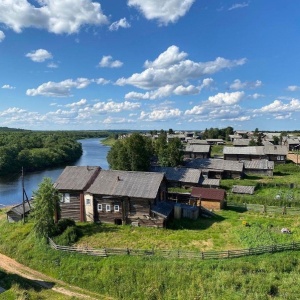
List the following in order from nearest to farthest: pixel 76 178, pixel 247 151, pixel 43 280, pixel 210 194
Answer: pixel 43 280
pixel 76 178
pixel 210 194
pixel 247 151

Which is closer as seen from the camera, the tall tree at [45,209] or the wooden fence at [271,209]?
the tall tree at [45,209]

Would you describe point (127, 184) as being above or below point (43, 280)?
above

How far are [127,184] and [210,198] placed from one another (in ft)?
39.3

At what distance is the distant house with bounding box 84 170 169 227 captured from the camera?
31.0 meters

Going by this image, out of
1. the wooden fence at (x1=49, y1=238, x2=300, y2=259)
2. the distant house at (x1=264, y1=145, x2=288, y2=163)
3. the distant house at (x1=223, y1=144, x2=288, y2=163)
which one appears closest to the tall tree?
the wooden fence at (x1=49, y1=238, x2=300, y2=259)

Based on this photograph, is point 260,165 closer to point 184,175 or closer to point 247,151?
point 247,151

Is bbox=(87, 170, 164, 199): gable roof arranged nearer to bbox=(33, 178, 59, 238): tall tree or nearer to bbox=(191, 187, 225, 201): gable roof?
bbox=(33, 178, 59, 238): tall tree

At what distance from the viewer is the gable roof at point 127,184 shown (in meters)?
31.4

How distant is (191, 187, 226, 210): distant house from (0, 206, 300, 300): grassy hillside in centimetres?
724

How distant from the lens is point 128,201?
3162cm

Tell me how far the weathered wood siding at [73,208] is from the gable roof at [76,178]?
92 cm

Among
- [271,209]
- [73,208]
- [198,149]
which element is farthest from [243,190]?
[198,149]

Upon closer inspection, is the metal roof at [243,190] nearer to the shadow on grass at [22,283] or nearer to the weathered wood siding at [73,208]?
the weathered wood siding at [73,208]

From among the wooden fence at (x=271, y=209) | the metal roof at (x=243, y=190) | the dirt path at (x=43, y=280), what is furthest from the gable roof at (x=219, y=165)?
the dirt path at (x=43, y=280)
